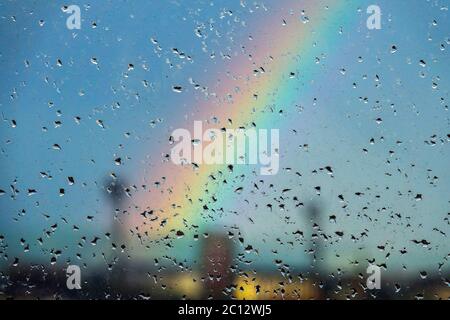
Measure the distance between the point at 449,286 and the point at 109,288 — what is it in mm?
1391

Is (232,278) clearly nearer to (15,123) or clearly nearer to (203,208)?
(203,208)

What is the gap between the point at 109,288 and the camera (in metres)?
1.91

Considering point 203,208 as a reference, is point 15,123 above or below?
above

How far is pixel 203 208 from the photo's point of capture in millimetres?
2039

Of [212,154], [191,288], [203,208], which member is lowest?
[191,288]
